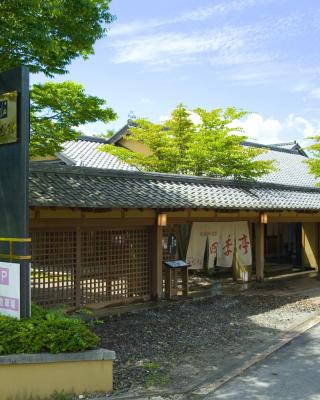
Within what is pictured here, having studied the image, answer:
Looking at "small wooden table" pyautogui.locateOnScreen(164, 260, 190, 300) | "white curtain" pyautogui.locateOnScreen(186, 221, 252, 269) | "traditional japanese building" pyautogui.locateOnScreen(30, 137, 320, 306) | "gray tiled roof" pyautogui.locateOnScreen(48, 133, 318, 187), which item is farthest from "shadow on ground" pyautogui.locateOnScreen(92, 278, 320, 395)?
"gray tiled roof" pyautogui.locateOnScreen(48, 133, 318, 187)

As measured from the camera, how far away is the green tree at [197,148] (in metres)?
19.5

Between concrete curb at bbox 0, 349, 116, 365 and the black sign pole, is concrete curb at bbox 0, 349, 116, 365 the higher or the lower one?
the lower one

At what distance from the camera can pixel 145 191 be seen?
1353cm

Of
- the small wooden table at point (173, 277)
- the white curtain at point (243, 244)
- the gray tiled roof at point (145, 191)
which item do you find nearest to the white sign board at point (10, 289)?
the gray tiled roof at point (145, 191)

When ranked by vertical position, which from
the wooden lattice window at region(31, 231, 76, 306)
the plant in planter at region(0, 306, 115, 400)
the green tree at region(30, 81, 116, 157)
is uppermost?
the green tree at region(30, 81, 116, 157)

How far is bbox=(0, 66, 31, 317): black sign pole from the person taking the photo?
6770 mm

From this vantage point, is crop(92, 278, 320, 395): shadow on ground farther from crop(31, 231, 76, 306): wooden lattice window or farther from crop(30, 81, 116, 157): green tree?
crop(30, 81, 116, 157): green tree

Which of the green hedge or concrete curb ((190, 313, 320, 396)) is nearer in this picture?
the green hedge

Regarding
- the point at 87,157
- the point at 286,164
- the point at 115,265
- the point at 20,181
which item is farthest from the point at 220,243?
the point at 286,164

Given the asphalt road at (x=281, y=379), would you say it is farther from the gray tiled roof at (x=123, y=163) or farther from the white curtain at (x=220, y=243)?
A: the gray tiled roof at (x=123, y=163)

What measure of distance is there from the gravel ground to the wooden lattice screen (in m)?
1.07

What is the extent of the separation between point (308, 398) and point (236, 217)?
10653 millimetres

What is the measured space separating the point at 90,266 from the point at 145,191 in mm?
2582

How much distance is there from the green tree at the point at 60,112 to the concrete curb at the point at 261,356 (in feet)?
23.9
